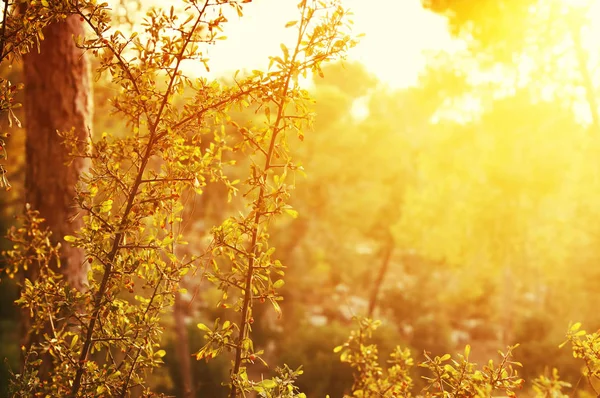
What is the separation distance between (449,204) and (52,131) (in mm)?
11053

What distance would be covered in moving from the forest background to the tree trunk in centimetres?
210

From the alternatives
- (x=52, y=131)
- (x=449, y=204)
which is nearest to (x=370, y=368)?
(x=52, y=131)

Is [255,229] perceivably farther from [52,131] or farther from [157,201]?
[52,131]

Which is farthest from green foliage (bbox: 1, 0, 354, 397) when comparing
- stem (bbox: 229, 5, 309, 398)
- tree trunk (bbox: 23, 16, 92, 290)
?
tree trunk (bbox: 23, 16, 92, 290)

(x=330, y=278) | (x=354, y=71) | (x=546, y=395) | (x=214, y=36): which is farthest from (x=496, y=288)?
(x=214, y=36)

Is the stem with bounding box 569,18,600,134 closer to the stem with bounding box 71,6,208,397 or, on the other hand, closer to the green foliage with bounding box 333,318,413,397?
the green foliage with bounding box 333,318,413,397

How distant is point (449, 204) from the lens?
12516 mm

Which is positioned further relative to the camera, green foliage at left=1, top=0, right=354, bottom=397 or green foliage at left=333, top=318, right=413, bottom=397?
green foliage at left=333, top=318, right=413, bottom=397

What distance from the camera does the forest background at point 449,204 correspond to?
23.1 ft

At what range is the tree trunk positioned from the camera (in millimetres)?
3244

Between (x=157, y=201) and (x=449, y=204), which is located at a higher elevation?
(x=449, y=204)

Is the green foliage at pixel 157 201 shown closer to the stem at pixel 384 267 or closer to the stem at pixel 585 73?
the stem at pixel 585 73

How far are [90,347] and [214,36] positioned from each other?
1.36 m

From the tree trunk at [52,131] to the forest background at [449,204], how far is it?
2.10 m
